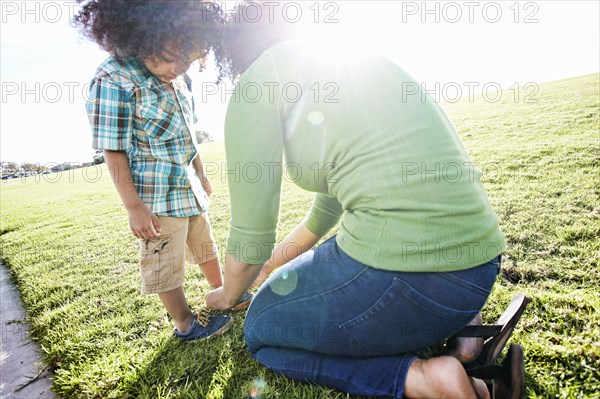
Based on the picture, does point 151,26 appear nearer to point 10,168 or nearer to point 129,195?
point 129,195

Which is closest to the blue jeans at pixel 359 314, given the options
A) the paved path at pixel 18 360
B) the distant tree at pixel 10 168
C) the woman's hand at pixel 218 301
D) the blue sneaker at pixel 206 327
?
the woman's hand at pixel 218 301

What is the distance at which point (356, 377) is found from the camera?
1300 mm

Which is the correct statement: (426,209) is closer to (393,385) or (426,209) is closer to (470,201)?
(470,201)

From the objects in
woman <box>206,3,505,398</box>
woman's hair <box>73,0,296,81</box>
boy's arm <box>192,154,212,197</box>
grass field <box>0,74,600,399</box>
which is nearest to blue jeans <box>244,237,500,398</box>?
woman <box>206,3,505,398</box>

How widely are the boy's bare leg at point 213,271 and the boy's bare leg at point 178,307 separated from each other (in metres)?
0.37

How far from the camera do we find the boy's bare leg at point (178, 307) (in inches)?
77.7

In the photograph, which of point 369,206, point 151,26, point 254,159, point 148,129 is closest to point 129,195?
point 148,129

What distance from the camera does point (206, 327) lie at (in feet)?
6.67

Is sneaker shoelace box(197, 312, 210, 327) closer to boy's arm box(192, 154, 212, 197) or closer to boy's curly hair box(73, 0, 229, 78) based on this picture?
boy's arm box(192, 154, 212, 197)

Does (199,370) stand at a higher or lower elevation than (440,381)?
lower

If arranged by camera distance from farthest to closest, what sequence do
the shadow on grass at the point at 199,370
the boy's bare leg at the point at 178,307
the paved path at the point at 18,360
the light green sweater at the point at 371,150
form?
the boy's bare leg at the point at 178,307 < the paved path at the point at 18,360 < the shadow on grass at the point at 199,370 < the light green sweater at the point at 371,150

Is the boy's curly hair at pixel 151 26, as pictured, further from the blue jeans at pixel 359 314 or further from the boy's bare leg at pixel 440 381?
the boy's bare leg at pixel 440 381

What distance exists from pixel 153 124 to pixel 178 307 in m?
1.06

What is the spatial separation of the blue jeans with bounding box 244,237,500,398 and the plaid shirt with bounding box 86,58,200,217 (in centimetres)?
90
